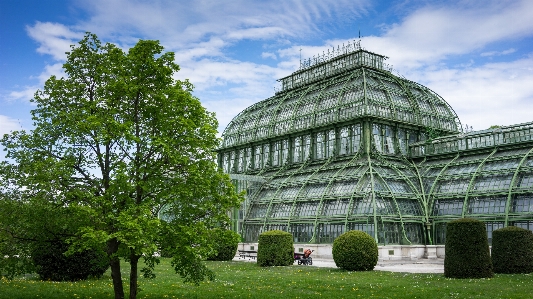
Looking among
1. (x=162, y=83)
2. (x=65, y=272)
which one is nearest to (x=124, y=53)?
(x=162, y=83)

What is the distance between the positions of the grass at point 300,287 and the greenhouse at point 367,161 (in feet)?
54.3

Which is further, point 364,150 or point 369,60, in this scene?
point 369,60

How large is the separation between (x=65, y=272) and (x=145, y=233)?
A: 552 inches

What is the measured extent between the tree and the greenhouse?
101ft

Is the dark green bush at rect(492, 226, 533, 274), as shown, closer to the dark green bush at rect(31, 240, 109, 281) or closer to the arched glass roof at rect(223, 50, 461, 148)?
the arched glass roof at rect(223, 50, 461, 148)

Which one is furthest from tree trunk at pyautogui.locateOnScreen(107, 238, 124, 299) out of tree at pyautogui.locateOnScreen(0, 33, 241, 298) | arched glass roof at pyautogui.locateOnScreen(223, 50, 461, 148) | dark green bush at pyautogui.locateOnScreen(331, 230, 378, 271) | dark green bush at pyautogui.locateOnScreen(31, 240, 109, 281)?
arched glass roof at pyautogui.locateOnScreen(223, 50, 461, 148)

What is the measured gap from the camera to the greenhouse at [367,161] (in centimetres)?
4744

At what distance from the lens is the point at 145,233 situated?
16391mm

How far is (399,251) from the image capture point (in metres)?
47.1

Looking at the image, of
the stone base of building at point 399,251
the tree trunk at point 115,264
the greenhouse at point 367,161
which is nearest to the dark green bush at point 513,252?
the greenhouse at point 367,161

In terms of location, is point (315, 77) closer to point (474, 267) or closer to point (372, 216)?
point (372, 216)

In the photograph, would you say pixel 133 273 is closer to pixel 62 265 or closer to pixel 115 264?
pixel 115 264

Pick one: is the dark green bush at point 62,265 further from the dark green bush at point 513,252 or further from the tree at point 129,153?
the dark green bush at point 513,252

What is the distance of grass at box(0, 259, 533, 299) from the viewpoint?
2256 centimetres
